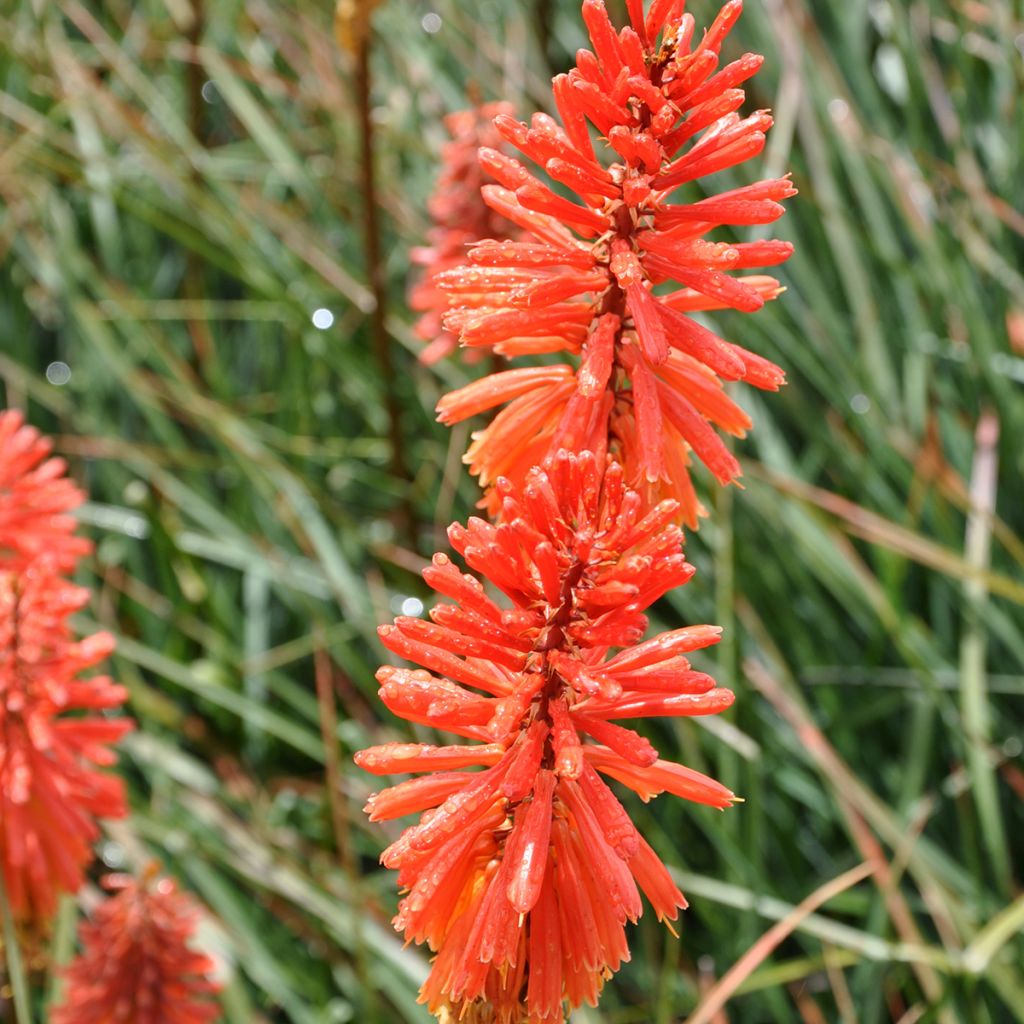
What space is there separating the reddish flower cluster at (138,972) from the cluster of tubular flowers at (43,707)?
15 cm

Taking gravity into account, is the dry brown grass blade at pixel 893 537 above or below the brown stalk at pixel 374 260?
below

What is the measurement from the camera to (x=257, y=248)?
192 inches

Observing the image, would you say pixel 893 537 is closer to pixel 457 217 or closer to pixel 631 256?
pixel 457 217

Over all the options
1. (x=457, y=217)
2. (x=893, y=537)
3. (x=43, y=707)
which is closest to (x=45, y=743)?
(x=43, y=707)

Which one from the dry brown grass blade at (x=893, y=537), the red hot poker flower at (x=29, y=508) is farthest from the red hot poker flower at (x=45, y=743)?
the dry brown grass blade at (x=893, y=537)

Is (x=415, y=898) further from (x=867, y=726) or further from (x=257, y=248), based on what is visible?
(x=257, y=248)

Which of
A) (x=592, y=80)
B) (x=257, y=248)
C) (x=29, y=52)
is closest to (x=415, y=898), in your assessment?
(x=592, y=80)

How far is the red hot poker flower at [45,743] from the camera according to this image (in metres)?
2.31

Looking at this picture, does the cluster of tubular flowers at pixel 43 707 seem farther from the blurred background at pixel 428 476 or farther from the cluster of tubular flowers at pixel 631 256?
the cluster of tubular flowers at pixel 631 256

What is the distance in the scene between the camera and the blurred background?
12.1ft

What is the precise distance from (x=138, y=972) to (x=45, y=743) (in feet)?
2.07

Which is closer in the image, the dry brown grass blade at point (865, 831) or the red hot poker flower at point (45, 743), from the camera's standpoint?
the red hot poker flower at point (45, 743)

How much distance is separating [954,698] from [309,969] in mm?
2100

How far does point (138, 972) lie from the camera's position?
2619mm
